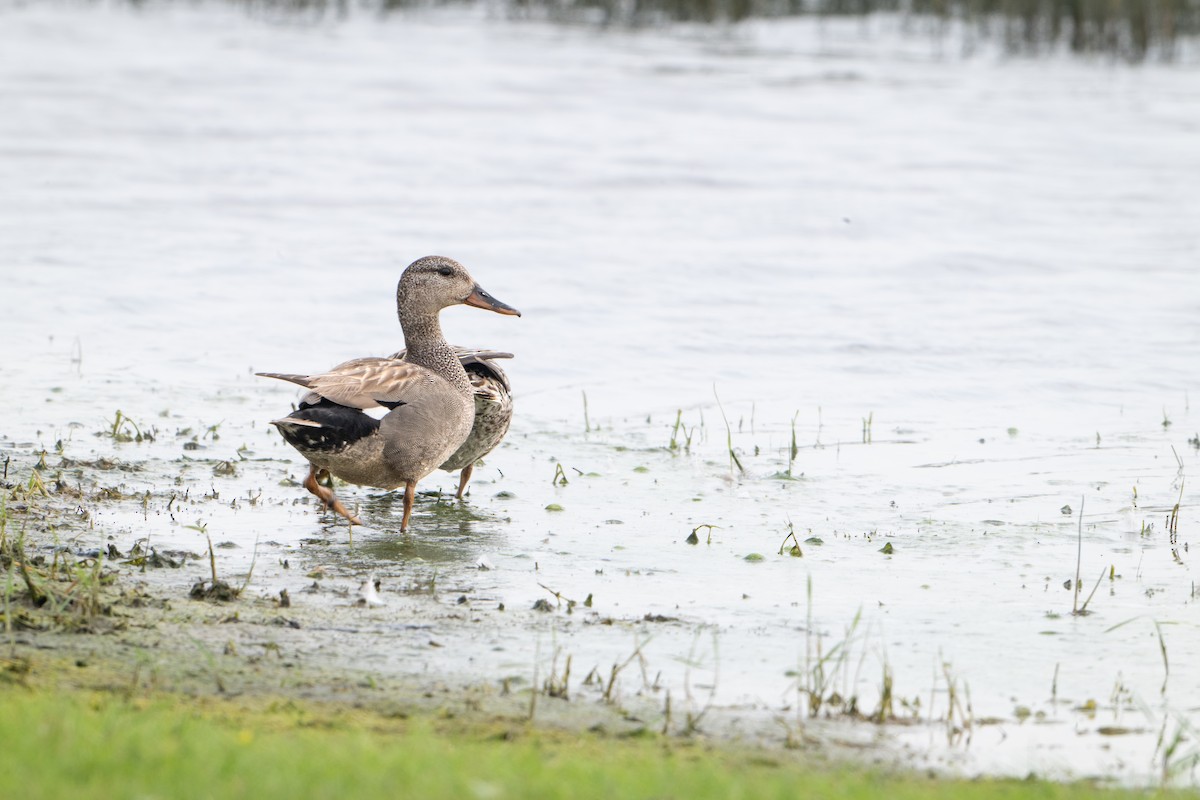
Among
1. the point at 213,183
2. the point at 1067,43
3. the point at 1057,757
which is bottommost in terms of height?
the point at 1057,757

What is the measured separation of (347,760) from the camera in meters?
4.38

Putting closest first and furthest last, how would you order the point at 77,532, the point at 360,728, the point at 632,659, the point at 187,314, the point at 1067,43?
the point at 360,728 → the point at 632,659 → the point at 77,532 → the point at 187,314 → the point at 1067,43

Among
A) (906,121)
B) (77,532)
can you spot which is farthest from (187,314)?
(906,121)

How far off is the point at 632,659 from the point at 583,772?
4.63 feet

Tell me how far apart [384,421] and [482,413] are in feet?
3.01

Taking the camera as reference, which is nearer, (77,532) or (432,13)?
(77,532)

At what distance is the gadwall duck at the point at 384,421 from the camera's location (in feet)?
25.3

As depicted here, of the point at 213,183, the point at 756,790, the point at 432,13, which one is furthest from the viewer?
the point at 432,13

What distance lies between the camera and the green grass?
414 cm

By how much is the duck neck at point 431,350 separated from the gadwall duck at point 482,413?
0.16 m

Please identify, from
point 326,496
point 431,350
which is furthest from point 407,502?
point 431,350

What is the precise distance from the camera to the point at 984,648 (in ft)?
21.1

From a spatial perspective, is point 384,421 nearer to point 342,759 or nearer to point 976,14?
point 342,759

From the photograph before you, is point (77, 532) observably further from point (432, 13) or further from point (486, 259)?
point (432, 13)
